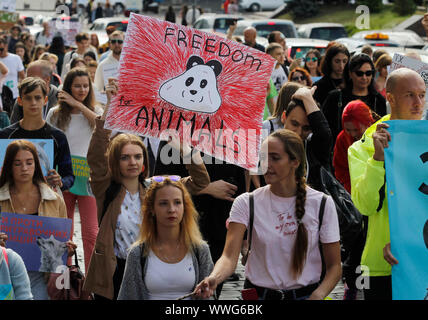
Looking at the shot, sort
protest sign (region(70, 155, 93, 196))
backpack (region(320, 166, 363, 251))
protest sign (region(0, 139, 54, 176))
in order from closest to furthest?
1. backpack (region(320, 166, 363, 251))
2. protest sign (region(0, 139, 54, 176))
3. protest sign (region(70, 155, 93, 196))

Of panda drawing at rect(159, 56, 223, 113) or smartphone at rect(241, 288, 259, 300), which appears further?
panda drawing at rect(159, 56, 223, 113)

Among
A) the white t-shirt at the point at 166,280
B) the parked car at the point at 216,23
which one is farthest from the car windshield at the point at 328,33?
the white t-shirt at the point at 166,280

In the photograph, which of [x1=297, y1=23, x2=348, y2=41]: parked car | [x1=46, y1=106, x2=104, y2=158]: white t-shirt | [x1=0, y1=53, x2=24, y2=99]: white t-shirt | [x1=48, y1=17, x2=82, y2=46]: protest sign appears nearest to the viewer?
[x1=46, y1=106, x2=104, y2=158]: white t-shirt

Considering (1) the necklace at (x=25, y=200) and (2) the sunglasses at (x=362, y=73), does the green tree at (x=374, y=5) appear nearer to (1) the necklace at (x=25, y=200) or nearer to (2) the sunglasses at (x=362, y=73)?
(2) the sunglasses at (x=362, y=73)

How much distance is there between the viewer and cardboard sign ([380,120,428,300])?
4.24 meters

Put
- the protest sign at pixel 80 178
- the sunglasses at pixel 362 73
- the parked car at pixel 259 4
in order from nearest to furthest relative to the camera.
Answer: the protest sign at pixel 80 178 → the sunglasses at pixel 362 73 → the parked car at pixel 259 4

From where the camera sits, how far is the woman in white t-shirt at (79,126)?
7055 mm

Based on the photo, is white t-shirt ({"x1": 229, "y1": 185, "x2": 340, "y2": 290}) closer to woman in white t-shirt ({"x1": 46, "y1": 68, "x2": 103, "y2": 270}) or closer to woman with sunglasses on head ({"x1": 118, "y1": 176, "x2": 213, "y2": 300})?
woman with sunglasses on head ({"x1": 118, "y1": 176, "x2": 213, "y2": 300})

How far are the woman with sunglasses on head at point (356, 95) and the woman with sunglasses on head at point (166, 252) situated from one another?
346 centimetres

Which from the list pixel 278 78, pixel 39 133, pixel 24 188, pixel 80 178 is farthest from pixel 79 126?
pixel 278 78

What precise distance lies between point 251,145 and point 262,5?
144 ft

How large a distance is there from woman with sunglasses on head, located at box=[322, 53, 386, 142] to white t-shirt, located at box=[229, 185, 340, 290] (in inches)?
149

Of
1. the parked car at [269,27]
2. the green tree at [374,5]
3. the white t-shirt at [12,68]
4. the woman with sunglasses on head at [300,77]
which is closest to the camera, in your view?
the woman with sunglasses on head at [300,77]

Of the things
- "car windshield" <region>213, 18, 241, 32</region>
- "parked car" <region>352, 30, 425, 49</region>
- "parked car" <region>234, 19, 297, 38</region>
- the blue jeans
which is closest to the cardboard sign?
the blue jeans
